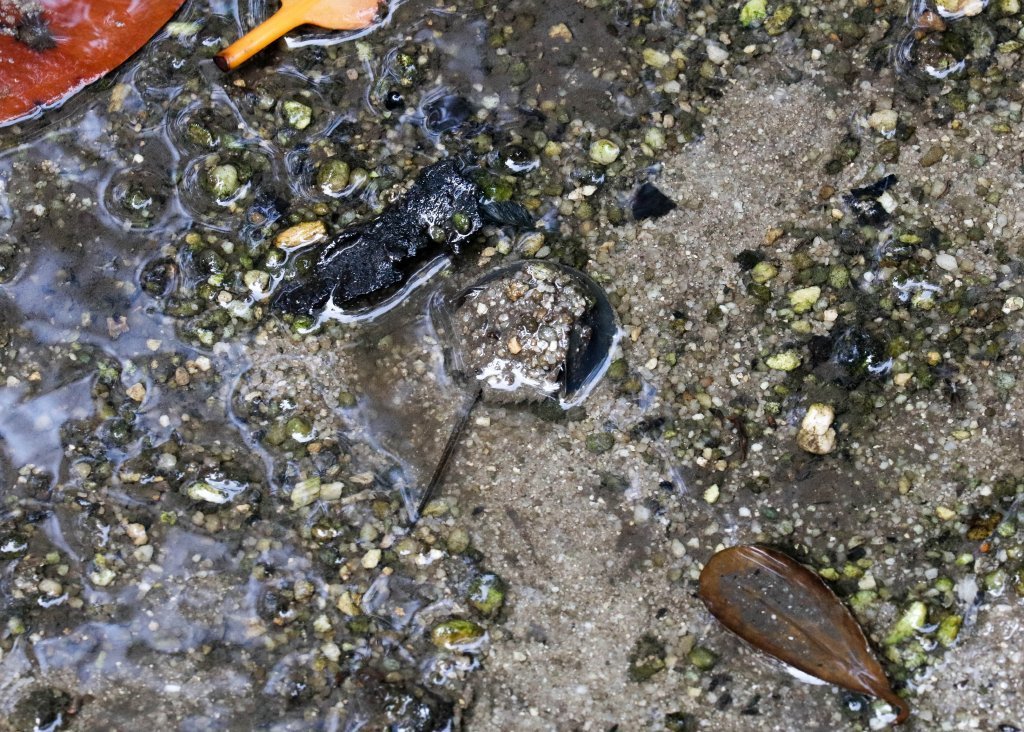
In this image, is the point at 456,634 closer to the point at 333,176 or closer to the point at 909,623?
the point at 909,623

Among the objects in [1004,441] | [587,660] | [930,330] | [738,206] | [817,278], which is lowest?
[587,660]

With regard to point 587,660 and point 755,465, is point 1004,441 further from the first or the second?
point 587,660

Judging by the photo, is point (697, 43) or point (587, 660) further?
point (697, 43)

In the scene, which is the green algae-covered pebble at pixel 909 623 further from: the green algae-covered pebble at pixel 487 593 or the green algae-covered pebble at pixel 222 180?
the green algae-covered pebble at pixel 222 180

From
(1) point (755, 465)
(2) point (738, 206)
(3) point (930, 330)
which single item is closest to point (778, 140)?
(2) point (738, 206)

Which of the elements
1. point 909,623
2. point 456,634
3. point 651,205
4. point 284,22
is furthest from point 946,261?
point 284,22

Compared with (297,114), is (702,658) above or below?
below

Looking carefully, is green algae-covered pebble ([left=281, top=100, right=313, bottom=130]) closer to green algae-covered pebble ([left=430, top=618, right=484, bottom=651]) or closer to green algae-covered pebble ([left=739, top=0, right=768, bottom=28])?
green algae-covered pebble ([left=739, top=0, right=768, bottom=28])
